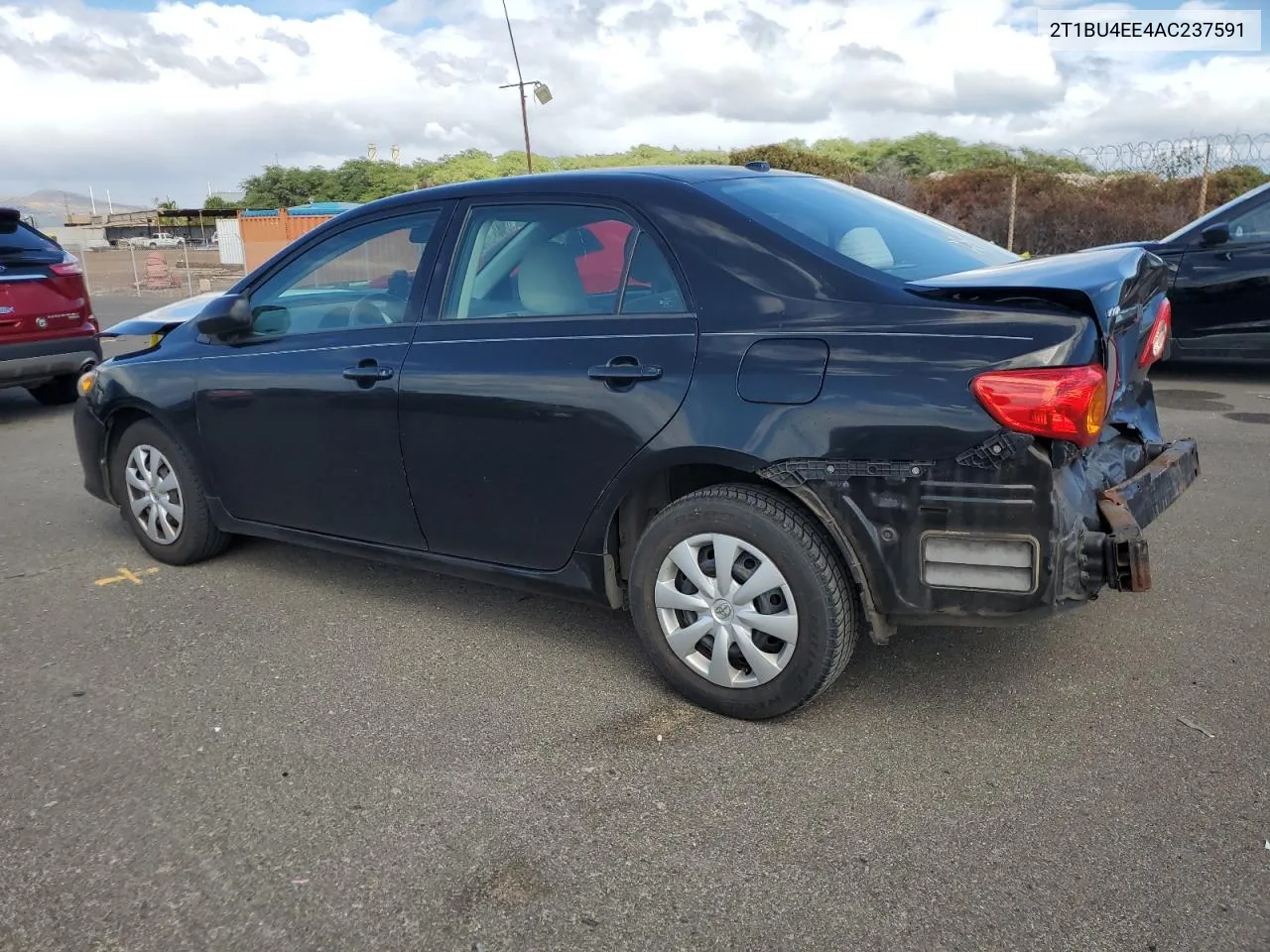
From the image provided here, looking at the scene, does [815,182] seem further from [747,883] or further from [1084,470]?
[747,883]

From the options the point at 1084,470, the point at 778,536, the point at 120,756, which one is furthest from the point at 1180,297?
the point at 120,756

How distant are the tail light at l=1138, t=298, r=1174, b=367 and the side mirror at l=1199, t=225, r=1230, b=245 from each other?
5147mm

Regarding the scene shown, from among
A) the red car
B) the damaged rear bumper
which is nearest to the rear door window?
the damaged rear bumper

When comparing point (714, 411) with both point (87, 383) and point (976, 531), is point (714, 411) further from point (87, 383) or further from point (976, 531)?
point (87, 383)

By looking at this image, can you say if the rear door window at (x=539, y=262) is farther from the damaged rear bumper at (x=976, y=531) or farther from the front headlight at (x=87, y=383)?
the front headlight at (x=87, y=383)

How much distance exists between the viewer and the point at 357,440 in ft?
13.0

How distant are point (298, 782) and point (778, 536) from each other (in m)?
1.51

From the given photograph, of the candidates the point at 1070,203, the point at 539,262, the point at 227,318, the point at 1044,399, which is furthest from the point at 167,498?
the point at 1070,203

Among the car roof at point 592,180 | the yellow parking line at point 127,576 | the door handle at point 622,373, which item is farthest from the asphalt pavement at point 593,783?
the car roof at point 592,180

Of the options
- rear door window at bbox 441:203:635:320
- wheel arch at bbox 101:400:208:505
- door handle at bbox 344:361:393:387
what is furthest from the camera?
wheel arch at bbox 101:400:208:505

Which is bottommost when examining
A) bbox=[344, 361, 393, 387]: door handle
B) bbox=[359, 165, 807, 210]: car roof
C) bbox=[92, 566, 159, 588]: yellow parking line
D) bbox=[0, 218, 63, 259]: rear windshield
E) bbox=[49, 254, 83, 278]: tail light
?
bbox=[92, 566, 159, 588]: yellow parking line

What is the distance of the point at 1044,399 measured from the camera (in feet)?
8.98

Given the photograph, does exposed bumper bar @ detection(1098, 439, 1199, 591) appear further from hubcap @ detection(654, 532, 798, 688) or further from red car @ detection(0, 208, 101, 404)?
red car @ detection(0, 208, 101, 404)

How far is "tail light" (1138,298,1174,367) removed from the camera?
3.53m
